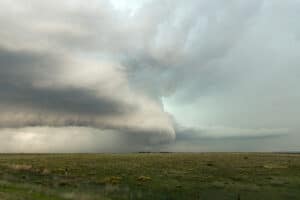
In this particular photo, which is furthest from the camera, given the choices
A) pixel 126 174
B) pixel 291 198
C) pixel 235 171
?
pixel 235 171

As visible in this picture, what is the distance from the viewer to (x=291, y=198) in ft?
121

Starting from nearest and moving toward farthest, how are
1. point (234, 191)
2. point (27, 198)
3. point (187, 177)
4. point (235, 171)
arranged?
point (27, 198) < point (234, 191) < point (187, 177) < point (235, 171)

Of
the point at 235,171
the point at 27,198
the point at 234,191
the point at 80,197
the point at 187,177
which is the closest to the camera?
the point at 27,198

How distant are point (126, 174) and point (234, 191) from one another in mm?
16555

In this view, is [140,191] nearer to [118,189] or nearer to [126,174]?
[118,189]

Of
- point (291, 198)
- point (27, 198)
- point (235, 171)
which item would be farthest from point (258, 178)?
point (27, 198)

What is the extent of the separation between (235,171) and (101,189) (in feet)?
82.0

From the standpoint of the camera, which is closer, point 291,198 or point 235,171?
point 291,198

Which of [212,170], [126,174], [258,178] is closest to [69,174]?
[126,174]

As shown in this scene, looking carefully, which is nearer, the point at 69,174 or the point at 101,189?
the point at 101,189

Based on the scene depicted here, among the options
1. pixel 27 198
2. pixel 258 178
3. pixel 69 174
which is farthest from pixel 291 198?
pixel 69 174

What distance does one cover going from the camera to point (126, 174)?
5162 cm

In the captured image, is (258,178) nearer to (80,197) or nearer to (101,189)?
(101,189)

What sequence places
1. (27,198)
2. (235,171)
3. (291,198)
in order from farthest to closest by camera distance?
(235,171) → (291,198) → (27,198)
